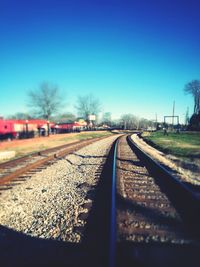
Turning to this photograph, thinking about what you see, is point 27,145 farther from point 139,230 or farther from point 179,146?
point 139,230

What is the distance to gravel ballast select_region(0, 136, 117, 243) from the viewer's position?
11.8 feet

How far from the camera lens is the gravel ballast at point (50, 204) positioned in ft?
11.8

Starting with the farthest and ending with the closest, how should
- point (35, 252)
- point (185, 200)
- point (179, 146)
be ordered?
point (179, 146) → point (185, 200) → point (35, 252)

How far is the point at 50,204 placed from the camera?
188 inches

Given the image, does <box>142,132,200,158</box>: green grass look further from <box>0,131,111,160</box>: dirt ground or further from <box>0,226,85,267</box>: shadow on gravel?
<box>0,226,85,267</box>: shadow on gravel

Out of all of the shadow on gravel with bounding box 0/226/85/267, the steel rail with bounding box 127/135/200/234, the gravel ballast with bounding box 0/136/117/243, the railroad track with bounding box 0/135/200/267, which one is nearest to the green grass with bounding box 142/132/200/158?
the steel rail with bounding box 127/135/200/234

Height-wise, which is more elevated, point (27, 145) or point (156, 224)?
point (156, 224)

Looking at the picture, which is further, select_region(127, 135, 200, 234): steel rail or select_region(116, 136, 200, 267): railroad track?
select_region(127, 135, 200, 234): steel rail

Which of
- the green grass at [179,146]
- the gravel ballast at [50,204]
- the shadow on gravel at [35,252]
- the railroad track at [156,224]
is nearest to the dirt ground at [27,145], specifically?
the gravel ballast at [50,204]

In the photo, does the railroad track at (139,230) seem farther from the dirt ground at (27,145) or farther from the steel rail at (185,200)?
the dirt ground at (27,145)

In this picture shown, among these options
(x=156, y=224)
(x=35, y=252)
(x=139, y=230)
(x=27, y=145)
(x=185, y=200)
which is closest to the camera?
(x=35, y=252)

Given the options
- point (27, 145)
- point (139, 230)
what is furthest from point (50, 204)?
point (27, 145)

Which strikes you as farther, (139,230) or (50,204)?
(50,204)

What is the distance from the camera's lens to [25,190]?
5.80 m
